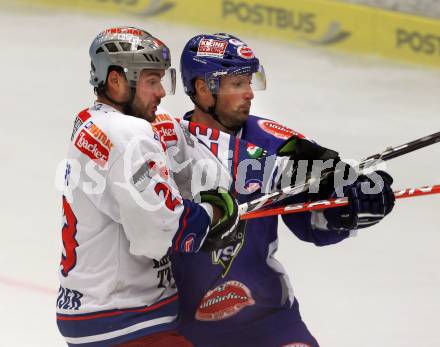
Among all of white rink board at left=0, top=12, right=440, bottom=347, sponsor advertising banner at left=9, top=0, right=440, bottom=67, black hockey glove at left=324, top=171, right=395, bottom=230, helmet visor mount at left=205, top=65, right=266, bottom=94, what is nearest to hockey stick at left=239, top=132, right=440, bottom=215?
black hockey glove at left=324, top=171, right=395, bottom=230

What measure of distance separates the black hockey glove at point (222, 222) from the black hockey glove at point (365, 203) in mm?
402

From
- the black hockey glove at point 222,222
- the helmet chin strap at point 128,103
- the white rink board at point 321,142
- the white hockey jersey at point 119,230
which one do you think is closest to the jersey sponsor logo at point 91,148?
the white hockey jersey at point 119,230

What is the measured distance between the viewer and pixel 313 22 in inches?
346

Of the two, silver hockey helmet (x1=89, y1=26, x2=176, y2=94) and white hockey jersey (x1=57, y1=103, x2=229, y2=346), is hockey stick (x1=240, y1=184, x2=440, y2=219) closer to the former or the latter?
white hockey jersey (x1=57, y1=103, x2=229, y2=346)

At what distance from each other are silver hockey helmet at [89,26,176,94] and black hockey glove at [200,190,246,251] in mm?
385

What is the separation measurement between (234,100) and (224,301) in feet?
2.12

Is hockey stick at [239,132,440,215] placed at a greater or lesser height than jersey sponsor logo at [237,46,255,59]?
lesser

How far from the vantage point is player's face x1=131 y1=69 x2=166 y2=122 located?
3166 mm

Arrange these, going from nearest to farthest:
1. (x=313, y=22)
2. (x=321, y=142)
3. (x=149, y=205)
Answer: (x=149, y=205) < (x=321, y=142) < (x=313, y=22)

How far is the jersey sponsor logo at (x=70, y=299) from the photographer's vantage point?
3158 millimetres

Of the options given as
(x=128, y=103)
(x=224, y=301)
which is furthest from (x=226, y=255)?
(x=128, y=103)

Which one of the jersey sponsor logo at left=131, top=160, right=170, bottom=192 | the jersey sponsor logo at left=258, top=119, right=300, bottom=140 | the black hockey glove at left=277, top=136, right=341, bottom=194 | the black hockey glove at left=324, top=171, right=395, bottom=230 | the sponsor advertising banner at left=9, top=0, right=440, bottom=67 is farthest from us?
the sponsor advertising banner at left=9, top=0, right=440, bottom=67

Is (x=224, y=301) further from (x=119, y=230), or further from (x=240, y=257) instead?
(x=119, y=230)

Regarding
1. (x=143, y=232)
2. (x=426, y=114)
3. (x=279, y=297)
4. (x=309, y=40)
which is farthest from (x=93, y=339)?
(x=309, y=40)
